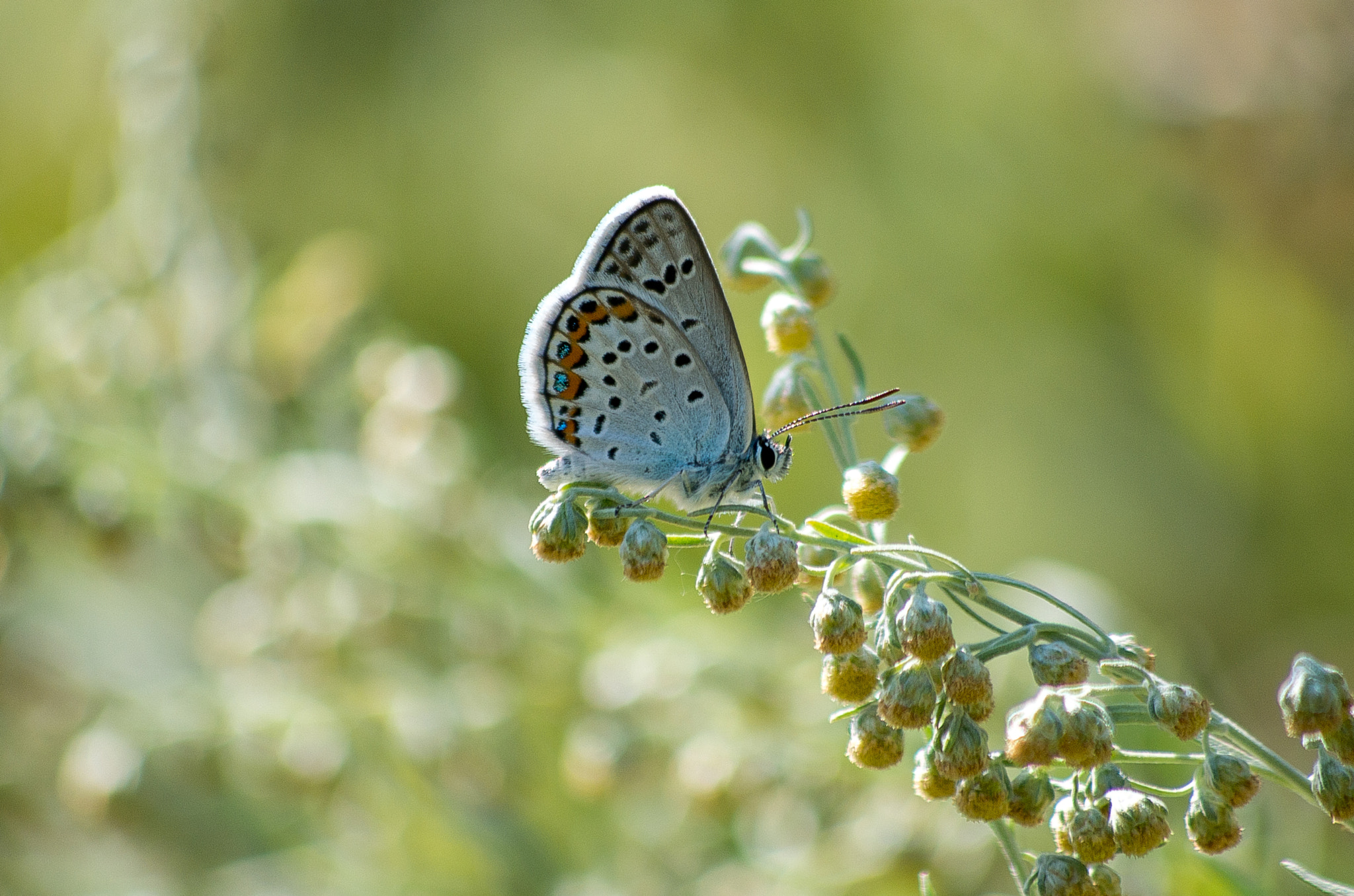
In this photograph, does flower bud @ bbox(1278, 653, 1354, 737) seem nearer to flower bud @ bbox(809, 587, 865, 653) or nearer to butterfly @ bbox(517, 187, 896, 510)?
flower bud @ bbox(809, 587, 865, 653)

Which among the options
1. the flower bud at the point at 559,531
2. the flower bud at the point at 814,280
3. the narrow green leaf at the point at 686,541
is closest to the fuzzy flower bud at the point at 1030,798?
the narrow green leaf at the point at 686,541

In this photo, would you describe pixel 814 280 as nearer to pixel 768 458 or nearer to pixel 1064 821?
pixel 768 458

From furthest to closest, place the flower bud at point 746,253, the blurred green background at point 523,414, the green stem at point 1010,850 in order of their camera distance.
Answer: the blurred green background at point 523,414 < the flower bud at point 746,253 < the green stem at point 1010,850

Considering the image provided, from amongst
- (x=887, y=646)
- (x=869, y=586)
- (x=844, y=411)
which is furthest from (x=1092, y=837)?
(x=844, y=411)

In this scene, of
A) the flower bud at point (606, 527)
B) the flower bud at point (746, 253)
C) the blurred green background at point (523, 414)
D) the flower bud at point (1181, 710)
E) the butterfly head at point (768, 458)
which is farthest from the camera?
the blurred green background at point (523, 414)

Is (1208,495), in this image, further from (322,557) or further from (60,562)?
(60,562)

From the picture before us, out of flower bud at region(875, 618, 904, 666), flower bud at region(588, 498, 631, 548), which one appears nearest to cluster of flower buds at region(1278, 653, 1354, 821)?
flower bud at region(875, 618, 904, 666)

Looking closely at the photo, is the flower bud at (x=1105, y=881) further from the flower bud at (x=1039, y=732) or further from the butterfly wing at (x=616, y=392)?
the butterfly wing at (x=616, y=392)
